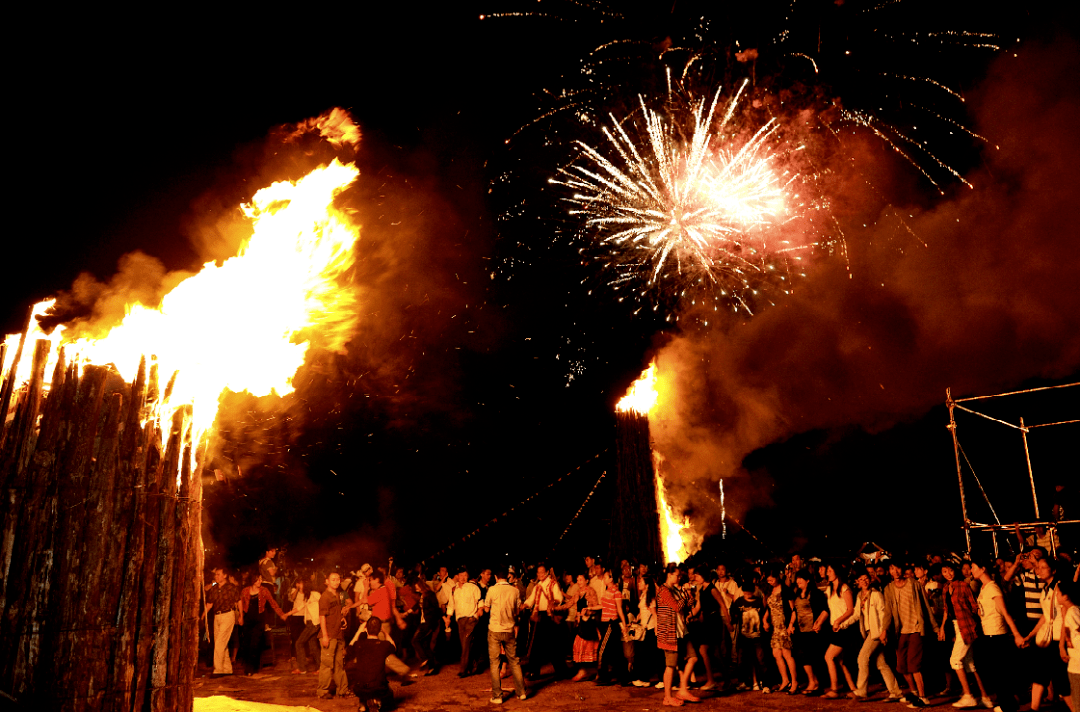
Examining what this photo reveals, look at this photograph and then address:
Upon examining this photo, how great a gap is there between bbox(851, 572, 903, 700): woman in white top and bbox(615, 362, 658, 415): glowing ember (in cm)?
1132

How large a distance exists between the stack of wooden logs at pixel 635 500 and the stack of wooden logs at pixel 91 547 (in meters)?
15.7

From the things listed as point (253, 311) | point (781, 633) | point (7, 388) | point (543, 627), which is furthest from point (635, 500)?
point (7, 388)

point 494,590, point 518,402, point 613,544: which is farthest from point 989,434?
point 494,590

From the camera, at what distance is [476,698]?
980 centimetres

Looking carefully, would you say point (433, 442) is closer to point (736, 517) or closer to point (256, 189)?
point (736, 517)

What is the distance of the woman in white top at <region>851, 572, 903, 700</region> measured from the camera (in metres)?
8.70

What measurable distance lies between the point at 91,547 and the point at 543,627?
8.44m

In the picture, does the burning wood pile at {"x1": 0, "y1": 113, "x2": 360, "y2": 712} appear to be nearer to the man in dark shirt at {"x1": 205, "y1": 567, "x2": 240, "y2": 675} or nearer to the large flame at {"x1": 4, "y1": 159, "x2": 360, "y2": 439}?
the large flame at {"x1": 4, "y1": 159, "x2": 360, "y2": 439}

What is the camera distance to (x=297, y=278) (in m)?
7.81

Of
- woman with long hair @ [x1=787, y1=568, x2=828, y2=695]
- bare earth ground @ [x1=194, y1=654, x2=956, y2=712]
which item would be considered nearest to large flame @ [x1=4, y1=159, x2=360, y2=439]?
bare earth ground @ [x1=194, y1=654, x2=956, y2=712]

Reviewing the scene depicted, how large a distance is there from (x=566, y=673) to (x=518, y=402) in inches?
753

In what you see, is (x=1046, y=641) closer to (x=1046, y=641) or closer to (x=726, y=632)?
(x=1046, y=641)

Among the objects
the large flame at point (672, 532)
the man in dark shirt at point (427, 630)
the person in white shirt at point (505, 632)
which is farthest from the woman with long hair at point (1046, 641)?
the large flame at point (672, 532)

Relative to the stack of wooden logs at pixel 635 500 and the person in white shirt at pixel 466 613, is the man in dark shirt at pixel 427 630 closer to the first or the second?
the person in white shirt at pixel 466 613
